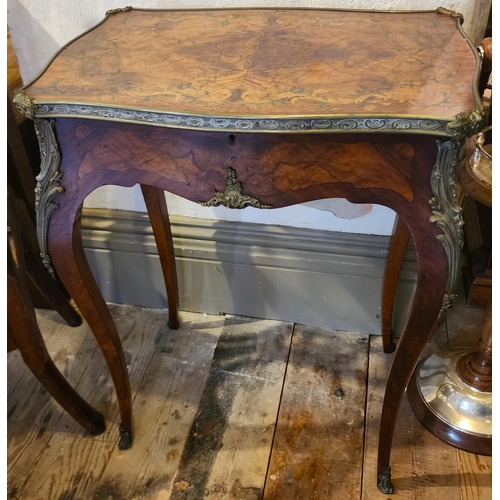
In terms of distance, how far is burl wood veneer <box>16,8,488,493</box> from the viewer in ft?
2.03

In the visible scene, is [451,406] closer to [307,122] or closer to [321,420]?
[321,420]

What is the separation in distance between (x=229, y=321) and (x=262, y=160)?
720 millimetres

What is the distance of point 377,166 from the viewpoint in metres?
0.65

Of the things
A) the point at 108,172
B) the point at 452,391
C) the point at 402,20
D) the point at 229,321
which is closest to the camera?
the point at 108,172

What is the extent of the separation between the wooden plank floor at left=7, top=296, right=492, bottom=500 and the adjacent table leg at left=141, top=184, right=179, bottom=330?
7 cm

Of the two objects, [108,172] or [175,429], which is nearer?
[108,172]

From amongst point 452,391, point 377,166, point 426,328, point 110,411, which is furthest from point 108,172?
point 452,391

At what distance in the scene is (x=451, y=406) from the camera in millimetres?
1062

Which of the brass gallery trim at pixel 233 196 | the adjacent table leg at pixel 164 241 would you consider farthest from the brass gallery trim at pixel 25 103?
the adjacent table leg at pixel 164 241

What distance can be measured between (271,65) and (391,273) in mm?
547

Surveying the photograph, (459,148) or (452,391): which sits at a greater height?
(459,148)

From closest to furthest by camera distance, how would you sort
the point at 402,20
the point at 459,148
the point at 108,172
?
the point at 459,148 < the point at 108,172 < the point at 402,20

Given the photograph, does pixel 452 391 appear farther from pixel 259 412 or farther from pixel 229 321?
pixel 229 321
